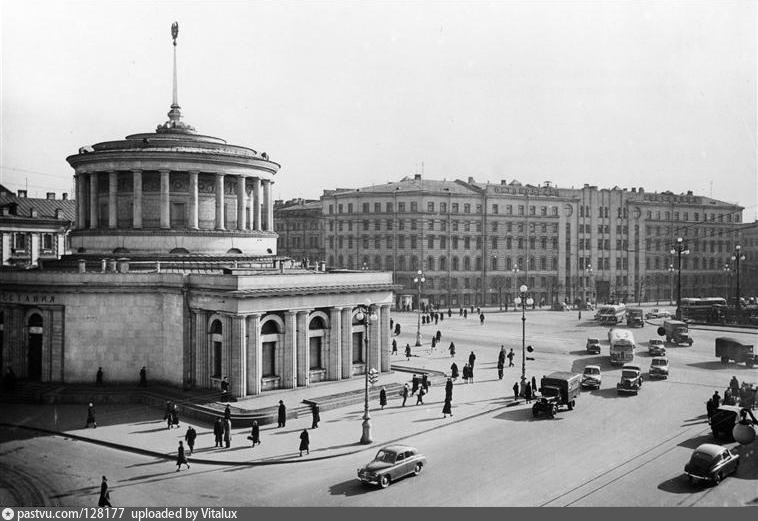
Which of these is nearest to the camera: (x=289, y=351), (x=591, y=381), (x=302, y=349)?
(x=289, y=351)

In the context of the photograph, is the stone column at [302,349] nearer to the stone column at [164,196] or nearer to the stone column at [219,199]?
the stone column at [219,199]

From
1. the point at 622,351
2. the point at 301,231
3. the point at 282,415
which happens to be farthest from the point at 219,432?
the point at 301,231

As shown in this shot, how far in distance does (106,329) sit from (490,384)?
23.3 metres

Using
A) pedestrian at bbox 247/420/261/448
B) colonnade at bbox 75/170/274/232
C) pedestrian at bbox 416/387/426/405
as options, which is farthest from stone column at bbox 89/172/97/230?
pedestrian at bbox 416/387/426/405

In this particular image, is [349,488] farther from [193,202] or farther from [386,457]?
[193,202]

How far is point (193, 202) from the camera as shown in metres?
44.8

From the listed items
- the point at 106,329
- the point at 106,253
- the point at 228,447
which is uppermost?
the point at 106,253

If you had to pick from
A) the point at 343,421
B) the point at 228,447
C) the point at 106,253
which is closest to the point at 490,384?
the point at 343,421

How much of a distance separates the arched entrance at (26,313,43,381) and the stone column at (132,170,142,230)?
27.3 feet

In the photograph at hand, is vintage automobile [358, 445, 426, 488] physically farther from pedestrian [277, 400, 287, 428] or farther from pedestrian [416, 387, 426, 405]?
pedestrian [416, 387, 426, 405]

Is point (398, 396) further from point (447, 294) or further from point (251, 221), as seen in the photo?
point (447, 294)

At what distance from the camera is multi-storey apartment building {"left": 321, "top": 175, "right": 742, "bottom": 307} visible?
93438 mm

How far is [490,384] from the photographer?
1649 inches

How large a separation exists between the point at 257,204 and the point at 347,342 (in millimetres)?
14123
